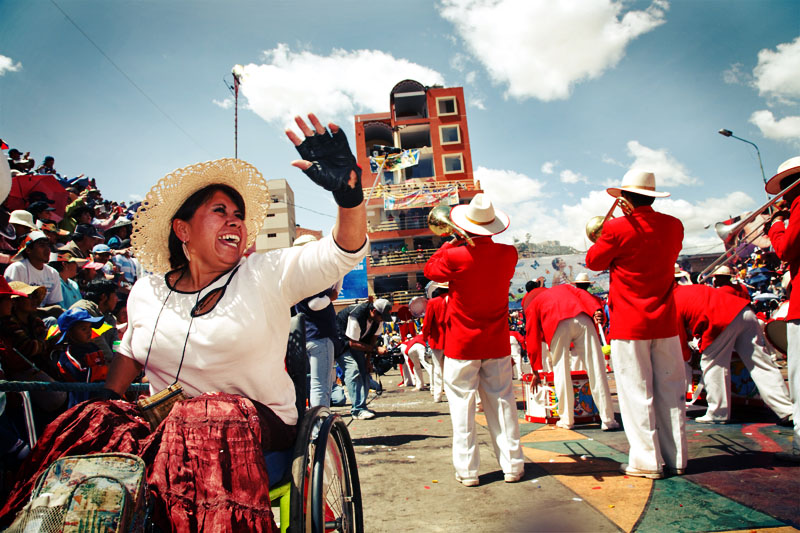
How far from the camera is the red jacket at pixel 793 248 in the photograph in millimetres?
3250

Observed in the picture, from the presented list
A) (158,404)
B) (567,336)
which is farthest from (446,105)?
(158,404)

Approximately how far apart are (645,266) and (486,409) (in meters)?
1.59

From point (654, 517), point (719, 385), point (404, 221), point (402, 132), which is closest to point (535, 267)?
point (404, 221)

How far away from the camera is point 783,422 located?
4723mm

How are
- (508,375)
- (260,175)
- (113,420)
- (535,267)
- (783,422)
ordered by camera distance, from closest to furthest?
(113,420) < (260,175) < (508,375) < (783,422) < (535,267)

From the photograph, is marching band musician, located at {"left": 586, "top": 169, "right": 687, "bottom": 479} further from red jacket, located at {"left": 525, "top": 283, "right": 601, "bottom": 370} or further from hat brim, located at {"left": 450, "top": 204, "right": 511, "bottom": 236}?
red jacket, located at {"left": 525, "top": 283, "right": 601, "bottom": 370}

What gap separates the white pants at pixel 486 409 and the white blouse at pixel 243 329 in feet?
6.59

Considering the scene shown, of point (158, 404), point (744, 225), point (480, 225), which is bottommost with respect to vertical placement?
point (158, 404)

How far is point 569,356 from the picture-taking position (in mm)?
5602

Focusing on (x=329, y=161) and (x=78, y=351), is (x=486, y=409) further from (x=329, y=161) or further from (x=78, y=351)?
(x=78, y=351)

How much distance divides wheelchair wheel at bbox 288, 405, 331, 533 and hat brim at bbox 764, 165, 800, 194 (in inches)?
142

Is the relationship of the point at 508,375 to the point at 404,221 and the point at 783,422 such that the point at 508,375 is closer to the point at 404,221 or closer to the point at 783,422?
the point at 783,422

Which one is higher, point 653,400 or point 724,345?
point 724,345

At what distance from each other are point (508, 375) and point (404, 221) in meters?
37.5
